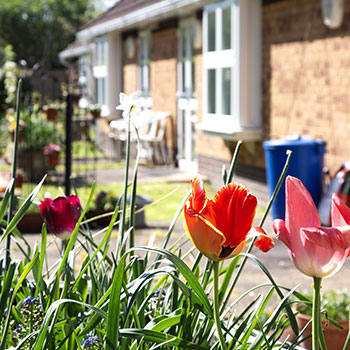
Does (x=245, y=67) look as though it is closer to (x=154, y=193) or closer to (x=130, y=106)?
(x=154, y=193)

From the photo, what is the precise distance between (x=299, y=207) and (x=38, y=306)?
0.79 meters

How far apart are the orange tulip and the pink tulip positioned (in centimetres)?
4

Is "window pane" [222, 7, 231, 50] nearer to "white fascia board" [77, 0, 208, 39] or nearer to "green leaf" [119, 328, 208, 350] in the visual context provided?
"white fascia board" [77, 0, 208, 39]

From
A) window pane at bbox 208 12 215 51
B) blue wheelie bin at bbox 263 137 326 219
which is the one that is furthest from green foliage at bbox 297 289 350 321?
window pane at bbox 208 12 215 51

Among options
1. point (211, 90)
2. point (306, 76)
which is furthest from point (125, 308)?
point (211, 90)

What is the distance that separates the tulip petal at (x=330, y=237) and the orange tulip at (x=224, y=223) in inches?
3.7

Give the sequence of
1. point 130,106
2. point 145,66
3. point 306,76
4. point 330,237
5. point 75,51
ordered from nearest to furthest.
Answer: point 330,237 → point 130,106 → point 306,76 → point 145,66 → point 75,51

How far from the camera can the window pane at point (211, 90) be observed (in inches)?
465

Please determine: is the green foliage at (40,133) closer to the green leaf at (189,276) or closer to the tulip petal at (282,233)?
the green leaf at (189,276)

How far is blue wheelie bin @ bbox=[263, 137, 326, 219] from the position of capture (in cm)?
889

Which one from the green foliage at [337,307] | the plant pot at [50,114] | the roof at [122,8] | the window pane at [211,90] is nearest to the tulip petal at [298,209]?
the green foliage at [337,307]

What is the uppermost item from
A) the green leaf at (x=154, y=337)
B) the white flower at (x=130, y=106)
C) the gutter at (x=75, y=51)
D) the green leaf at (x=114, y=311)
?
the gutter at (x=75, y=51)

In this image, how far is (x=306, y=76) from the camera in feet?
31.5

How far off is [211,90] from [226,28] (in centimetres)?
104
